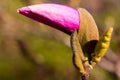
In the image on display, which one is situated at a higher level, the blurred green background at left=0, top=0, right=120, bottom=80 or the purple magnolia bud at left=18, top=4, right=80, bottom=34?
the purple magnolia bud at left=18, top=4, right=80, bottom=34

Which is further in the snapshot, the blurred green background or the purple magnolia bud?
the blurred green background

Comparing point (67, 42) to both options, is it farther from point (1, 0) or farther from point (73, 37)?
point (73, 37)

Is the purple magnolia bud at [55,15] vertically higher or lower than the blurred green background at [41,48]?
higher

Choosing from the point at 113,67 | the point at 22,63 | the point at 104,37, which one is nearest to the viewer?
the point at 104,37

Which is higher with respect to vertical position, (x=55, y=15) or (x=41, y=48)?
(x=55, y=15)

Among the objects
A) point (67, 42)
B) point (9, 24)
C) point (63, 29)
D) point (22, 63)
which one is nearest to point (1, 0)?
point (9, 24)
